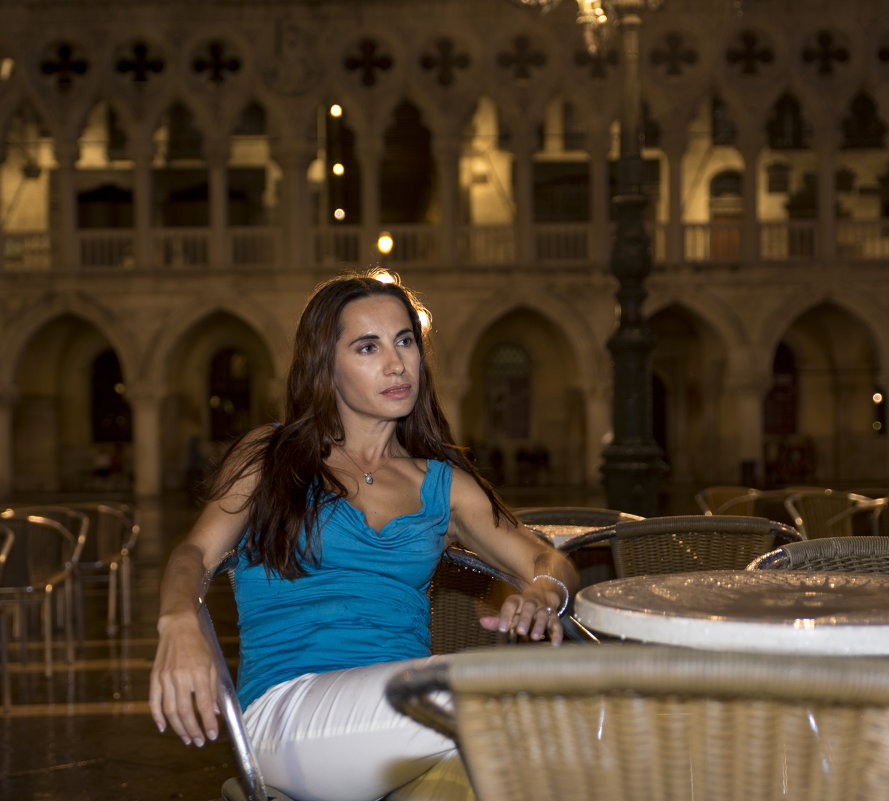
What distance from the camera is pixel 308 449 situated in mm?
Result: 2428

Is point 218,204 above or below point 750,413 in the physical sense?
above

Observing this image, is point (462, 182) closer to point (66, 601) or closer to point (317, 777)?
point (66, 601)

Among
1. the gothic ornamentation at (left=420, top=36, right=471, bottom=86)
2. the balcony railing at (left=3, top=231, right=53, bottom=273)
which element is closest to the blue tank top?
the gothic ornamentation at (left=420, top=36, right=471, bottom=86)

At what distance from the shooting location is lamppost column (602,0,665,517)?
805 cm

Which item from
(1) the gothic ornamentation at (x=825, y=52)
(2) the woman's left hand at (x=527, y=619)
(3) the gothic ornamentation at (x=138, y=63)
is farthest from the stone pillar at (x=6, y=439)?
(2) the woman's left hand at (x=527, y=619)

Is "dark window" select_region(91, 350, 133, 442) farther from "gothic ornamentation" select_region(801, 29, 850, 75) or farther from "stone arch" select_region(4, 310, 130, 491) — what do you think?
"gothic ornamentation" select_region(801, 29, 850, 75)

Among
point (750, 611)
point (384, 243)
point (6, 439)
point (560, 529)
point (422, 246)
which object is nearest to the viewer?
point (750, 611)

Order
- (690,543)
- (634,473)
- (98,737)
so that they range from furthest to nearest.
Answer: (634,473), (98,737), (690,543)

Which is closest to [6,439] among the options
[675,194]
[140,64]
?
[140,64]

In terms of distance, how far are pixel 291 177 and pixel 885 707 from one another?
21868mm

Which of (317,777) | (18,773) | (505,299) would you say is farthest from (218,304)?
(317,777)

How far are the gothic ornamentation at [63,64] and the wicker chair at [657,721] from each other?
76.0 feet

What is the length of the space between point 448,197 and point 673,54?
5161 millimetres

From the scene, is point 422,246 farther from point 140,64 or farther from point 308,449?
point 308,449
